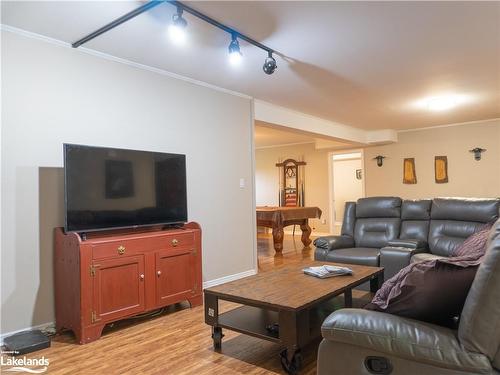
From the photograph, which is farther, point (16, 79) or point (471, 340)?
point (16, 79)

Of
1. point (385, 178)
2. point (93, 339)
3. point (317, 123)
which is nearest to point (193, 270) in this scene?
point (93, 339)

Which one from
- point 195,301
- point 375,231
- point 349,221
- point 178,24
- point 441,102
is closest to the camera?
point 178,24

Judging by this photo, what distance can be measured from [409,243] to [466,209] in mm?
707

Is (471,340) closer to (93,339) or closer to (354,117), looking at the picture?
(93,339)

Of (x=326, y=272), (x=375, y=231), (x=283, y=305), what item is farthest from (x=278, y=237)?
(x=283, y=305)

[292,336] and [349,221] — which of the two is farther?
[349,221]

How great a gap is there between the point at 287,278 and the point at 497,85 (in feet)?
Result: 12.8

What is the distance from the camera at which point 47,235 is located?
2.88 metres

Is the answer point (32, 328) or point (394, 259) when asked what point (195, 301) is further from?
point (394, 259)

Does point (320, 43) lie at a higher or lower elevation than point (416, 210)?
higher

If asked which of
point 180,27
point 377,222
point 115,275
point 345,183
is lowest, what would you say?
point 115,275

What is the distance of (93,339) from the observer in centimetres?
271

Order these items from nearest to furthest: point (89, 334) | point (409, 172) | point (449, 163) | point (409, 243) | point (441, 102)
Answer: point (89, 334), point (409, 243), point (441, 102), point (449, 163), point (409, 172)

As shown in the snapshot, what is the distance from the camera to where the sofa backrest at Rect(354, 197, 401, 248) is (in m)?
4.23
